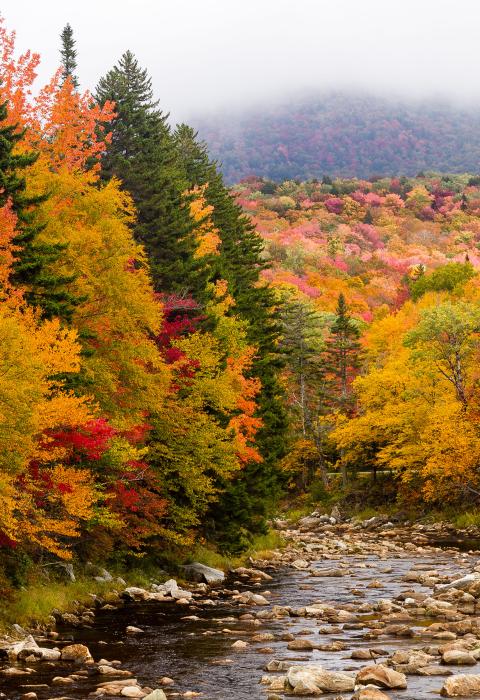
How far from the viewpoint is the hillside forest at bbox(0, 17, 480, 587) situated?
24.9 m

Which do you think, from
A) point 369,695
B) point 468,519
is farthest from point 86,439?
point 468,519

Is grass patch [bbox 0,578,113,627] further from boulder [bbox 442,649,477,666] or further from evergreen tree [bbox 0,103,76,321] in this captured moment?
boulder [bbox 442,649,477,666]

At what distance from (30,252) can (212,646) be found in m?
13.5

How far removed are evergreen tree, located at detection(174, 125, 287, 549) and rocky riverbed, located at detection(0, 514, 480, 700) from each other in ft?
17.1

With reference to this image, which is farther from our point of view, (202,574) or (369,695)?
(202,574)

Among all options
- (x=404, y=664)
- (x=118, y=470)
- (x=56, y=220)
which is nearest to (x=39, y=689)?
(x=404, y=664)

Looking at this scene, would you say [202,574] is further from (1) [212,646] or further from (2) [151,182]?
(2) [151,182]

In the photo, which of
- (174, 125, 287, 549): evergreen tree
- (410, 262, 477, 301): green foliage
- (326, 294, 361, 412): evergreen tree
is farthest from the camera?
(410, 262, 477, 301): green foliage

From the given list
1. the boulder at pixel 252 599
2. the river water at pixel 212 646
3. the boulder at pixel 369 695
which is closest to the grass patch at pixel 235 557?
the river water at pixel 212 646

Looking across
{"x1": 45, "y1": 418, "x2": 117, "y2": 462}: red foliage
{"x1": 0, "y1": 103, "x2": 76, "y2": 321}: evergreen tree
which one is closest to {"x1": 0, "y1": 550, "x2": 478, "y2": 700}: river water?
{"x1": 45, "y1": 418, "x2": 117, "y2": 462}: red foliage

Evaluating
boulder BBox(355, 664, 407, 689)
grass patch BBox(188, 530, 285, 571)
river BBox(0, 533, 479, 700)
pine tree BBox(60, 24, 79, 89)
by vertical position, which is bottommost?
grass patch BBox(188, 530, 285, 571)

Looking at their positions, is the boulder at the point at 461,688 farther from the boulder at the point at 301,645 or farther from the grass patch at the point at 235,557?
the grass patch at the point at 235,557

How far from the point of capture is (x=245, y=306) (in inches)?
2152

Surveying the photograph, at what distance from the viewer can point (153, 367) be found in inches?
1358
